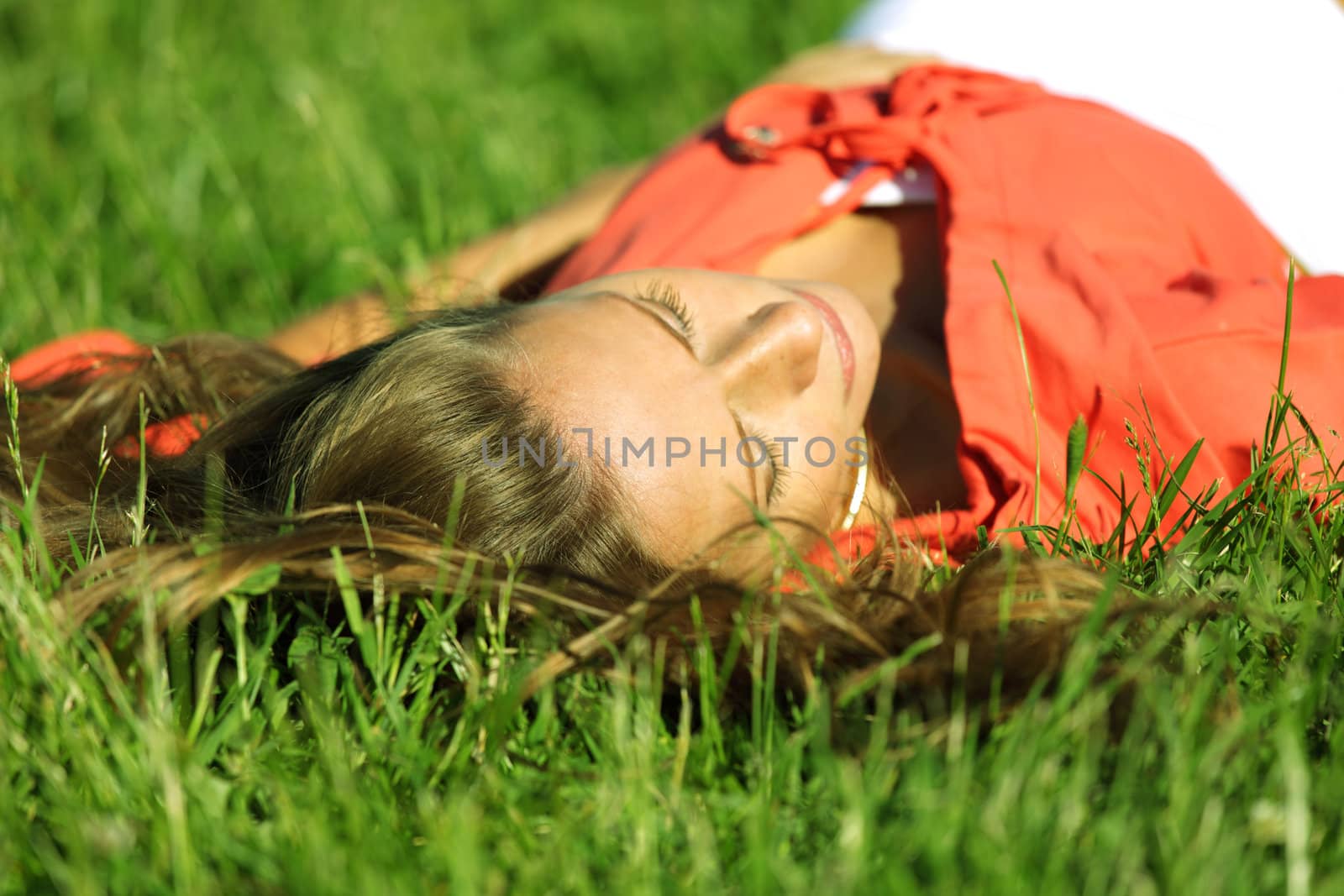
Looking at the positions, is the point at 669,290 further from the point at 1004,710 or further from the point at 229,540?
the point at 1004,710

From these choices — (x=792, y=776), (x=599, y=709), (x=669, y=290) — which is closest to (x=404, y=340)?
(x=669, y=290)

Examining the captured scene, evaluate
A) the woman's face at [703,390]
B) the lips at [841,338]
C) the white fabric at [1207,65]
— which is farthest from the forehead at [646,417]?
the white fabric at [1207,65]

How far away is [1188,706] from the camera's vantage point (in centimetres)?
128

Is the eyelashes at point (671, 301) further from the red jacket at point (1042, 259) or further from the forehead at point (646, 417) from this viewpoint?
the red jacket at point (1042, 259)

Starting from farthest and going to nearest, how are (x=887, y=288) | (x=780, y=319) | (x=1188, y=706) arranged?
(x=887, y=288) < (x=780, y=319) < (x=1188, y=706)

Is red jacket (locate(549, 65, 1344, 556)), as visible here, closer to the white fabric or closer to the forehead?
the white fabric

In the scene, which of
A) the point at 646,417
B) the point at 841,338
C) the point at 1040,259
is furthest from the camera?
the point at 1040,259

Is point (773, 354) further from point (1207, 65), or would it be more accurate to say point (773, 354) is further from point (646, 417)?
point (1207, 65)

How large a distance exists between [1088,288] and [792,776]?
1.22 metres

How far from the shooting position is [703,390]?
1851mm

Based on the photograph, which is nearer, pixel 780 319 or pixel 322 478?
pixel 322 478

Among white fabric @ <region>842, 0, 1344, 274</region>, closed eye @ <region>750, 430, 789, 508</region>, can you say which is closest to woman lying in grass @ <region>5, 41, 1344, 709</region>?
closed eye @ <region>750, 430, 789, 508</region>

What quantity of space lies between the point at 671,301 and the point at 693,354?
0.13 metres

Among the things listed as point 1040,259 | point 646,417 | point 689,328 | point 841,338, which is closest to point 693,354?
point 689,328
